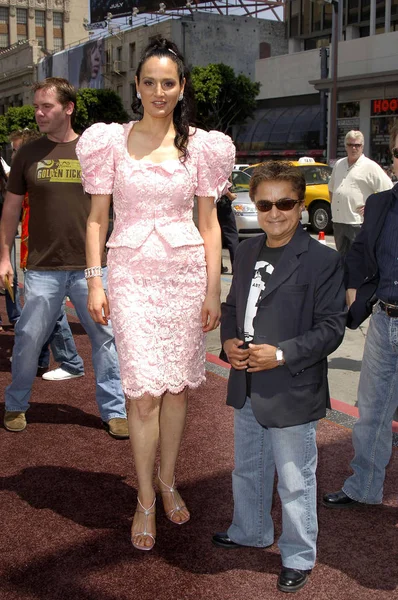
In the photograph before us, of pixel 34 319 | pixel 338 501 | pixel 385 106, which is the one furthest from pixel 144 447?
pixel 385 106

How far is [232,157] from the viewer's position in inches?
136

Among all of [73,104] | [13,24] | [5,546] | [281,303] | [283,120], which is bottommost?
[5,546]

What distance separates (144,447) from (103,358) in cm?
147

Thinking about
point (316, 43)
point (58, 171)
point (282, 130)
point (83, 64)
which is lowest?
point (58, 171)

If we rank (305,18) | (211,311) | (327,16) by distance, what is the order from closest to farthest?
1. (211,311)
2. (327,16)
3. (305,18)

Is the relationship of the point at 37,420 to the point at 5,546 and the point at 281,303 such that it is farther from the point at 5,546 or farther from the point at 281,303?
the point at 281,303

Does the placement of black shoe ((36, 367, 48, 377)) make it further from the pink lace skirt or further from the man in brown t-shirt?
the pink lace skirt

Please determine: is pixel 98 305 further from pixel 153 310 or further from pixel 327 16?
pixel 327 16

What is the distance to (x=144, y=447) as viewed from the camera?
130 inches

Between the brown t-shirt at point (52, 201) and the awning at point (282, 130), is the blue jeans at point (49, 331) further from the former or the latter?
the awning at point (282, 130)

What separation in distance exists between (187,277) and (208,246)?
0.20 metres

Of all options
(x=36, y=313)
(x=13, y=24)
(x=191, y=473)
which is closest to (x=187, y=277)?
(x=191, y=473)

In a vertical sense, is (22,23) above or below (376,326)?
above

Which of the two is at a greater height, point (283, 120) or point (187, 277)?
point (283, 120)
